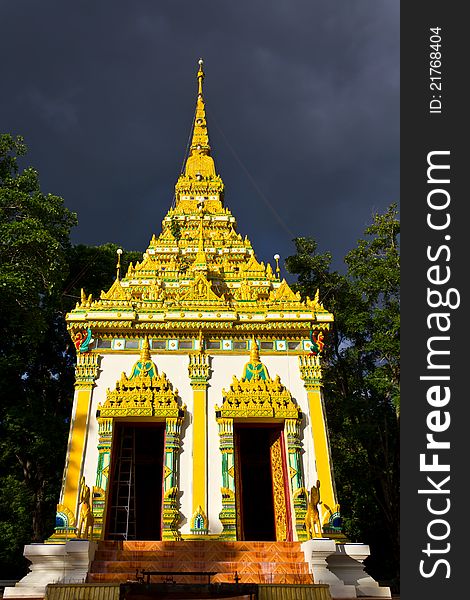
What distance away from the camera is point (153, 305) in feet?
45.1

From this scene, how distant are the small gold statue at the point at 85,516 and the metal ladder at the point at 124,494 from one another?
1171 millimetres

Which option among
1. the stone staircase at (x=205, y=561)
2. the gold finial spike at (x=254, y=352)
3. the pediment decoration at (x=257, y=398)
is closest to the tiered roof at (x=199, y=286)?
the gold finial spike at (x=254, y=352)

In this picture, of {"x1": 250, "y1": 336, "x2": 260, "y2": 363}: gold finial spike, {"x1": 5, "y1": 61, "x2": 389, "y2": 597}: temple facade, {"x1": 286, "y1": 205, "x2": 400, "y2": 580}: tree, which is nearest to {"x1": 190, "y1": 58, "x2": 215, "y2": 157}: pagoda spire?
{"x1": 286, "y1": 205, "x2": 400, "y2": 580}: tree

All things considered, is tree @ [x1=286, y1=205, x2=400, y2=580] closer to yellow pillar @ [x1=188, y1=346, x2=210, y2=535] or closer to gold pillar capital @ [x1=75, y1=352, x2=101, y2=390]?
yellow pillar @ [x1=188, y1=346, x2=210, y2=535]

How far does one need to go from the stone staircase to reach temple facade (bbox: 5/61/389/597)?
0.08 metres

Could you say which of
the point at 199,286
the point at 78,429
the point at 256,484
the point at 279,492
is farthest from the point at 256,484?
the point at 78,429

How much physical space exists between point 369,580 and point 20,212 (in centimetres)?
1329

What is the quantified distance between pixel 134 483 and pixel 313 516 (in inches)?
188

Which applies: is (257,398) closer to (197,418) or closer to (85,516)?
(197,418)

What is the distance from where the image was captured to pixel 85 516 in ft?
34.7

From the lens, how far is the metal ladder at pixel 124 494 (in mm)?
12164

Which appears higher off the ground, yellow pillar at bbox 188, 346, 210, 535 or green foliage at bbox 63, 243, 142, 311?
green foliage at bbox 63, 243, 142, 311

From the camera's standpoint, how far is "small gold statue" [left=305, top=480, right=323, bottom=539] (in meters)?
10.7

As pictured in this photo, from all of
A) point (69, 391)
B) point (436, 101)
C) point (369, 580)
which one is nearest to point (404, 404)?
point (436, 101)
